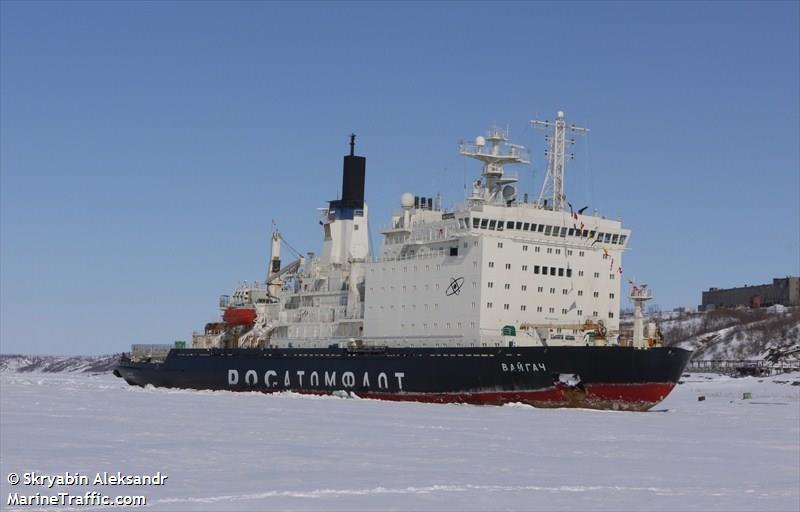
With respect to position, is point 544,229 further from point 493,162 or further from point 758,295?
point 758,295

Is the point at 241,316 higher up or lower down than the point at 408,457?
higher up

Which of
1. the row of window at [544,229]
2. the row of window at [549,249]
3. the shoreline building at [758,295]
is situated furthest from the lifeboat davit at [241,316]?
the shoreline building at [758,295]

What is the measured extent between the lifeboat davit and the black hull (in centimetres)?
782

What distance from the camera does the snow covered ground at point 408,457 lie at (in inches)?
508

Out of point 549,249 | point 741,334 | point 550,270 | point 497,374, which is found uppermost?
point 741,334

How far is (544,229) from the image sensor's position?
117 ft

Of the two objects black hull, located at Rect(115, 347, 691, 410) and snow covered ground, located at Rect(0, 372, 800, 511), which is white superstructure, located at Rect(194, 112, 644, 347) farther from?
snow covered ground, located at Rect(0, 372, 800, 511)

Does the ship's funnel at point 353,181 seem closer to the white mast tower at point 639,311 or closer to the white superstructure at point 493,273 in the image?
the white superstructure at point 493,273

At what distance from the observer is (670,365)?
3200cm

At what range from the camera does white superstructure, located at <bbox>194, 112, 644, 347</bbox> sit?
34.7 metres

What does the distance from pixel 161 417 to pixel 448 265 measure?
45.0 feet

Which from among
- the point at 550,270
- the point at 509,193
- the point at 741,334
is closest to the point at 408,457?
the point at 550,270

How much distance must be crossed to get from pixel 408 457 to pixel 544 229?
19.8 m

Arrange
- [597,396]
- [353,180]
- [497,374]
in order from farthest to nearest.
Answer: [353,180] → [497,374] → [597,396]
